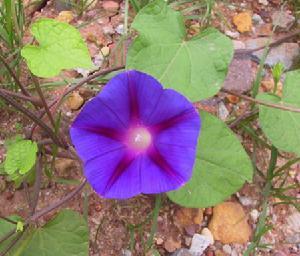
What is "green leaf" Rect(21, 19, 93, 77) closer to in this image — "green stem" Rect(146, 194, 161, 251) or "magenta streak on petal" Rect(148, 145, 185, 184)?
"magenta streak on petal" Rect(148, 145, 185, 184)

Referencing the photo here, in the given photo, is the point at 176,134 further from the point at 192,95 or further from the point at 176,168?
the point at 192,95

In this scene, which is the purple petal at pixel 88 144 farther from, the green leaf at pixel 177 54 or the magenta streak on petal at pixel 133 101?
the green leaf at pixel 177 54

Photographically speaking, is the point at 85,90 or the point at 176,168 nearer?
the point at 176,168

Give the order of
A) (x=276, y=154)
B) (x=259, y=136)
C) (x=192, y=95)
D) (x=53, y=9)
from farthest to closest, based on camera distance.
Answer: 1. (x=53, y=9)
2. (x=259, y=136)
3. (x=276, y=154)
4. (x=192, y=95)

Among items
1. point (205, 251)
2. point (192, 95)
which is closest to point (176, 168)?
point (192, 95)

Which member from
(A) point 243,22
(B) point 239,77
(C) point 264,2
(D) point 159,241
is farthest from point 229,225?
(C) point 264,2

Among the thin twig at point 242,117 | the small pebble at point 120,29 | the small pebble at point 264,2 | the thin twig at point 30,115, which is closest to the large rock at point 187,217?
the thin twig at point 242,117

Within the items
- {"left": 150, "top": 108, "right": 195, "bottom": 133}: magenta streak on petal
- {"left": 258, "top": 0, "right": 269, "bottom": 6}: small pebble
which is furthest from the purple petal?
{"left": 258, "top": 0, "right": 269, "bottom": 6}: small pebble
